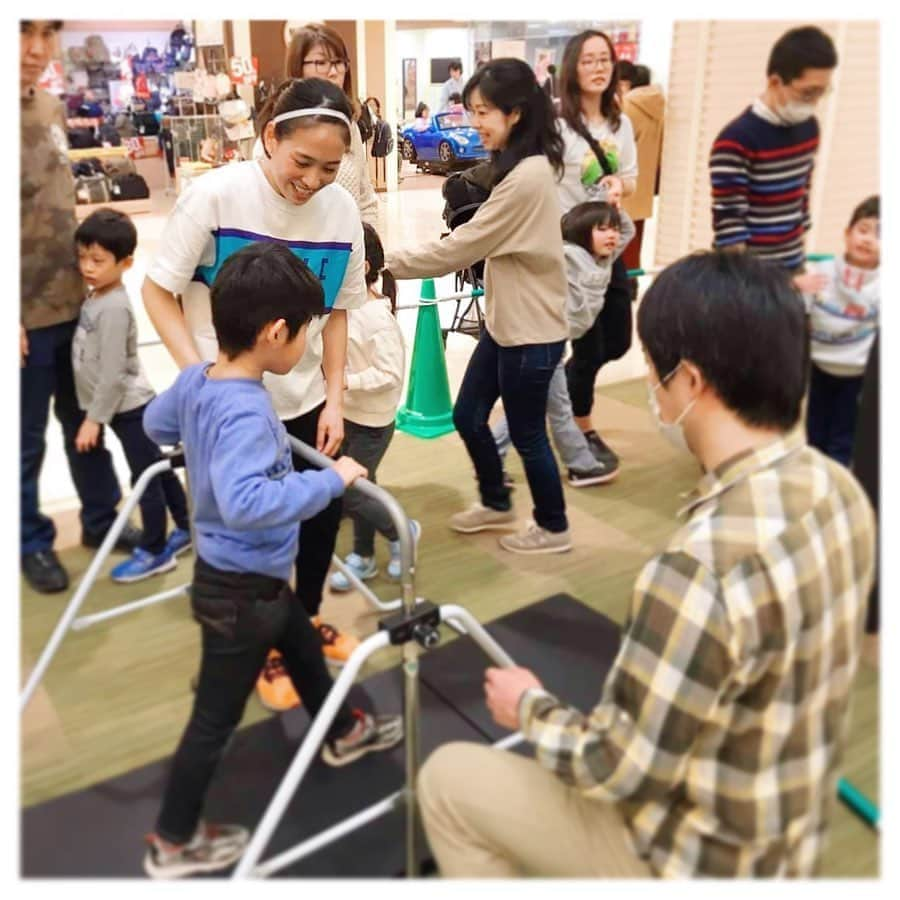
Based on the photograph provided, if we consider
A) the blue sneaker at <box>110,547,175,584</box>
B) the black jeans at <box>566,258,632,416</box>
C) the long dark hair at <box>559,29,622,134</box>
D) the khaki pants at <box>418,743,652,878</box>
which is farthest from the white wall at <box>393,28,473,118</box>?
the khaki pants at <box>418,743,652,878</box>

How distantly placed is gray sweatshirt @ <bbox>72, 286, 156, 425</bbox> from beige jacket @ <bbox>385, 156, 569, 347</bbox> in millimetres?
435

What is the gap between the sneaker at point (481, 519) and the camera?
66.1 inches

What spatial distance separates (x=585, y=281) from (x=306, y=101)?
0.65 m

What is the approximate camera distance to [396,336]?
4.59 feet

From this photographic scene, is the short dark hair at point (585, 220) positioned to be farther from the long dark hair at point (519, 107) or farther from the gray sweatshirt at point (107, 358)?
the gray sweatshirt at point (107, 358)

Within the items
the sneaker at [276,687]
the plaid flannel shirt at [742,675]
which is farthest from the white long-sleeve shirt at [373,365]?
the plaid flannel shirt at [742,675]

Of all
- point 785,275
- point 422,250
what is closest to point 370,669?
point 422,250

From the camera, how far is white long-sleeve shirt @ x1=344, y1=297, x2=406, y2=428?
1361 millimetres

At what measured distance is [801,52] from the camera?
106cm

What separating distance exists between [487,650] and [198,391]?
575 mm

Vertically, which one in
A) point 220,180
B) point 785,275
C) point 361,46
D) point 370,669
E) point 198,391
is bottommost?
point 370,669

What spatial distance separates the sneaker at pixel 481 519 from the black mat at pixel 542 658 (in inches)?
9.9
